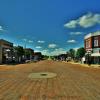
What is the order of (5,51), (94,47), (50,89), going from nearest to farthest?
(50,89) → (94,47) → (5,51)

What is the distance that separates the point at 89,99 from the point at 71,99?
894 mm

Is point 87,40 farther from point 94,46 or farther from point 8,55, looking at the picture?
point 8,55

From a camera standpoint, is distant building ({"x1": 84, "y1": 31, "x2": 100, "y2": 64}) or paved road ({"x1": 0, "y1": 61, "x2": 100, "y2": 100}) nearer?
paved road ({"x1": 0, "y1": 61, "x2": 100, "y2": 100})

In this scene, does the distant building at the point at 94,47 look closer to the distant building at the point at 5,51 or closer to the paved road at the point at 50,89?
the distant building at the point at 5,51

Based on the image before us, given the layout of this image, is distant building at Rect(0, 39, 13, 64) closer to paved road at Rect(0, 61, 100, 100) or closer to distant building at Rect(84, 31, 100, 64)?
distant building at Rect(84, 31, 100, 64)

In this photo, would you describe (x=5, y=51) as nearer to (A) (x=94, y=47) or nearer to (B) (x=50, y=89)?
(A) (x=94, y=47)

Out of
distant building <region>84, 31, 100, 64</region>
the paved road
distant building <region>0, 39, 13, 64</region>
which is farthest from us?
distant building <region>0, 39, 13, 64</region>

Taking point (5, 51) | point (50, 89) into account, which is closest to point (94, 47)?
point (5, 51)

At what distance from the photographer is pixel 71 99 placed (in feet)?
36.5

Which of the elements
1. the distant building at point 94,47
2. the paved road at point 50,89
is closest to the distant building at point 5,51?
the distant building at point 94,47

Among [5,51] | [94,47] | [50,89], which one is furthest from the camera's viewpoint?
[5,51]

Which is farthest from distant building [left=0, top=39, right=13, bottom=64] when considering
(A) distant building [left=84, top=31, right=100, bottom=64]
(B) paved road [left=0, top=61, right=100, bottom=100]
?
(B) paved road [left=0, top=61, right=100, bottom=100]

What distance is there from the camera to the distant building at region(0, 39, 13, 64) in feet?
253

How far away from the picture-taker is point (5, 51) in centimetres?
8912
